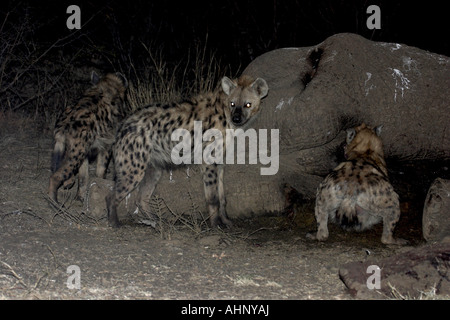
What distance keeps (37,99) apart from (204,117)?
14.5 ft

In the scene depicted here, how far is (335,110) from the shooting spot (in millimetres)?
5117

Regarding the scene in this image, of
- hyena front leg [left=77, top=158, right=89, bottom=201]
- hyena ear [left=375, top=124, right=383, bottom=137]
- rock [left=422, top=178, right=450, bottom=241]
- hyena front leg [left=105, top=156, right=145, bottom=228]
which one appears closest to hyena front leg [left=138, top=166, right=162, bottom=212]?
hyena front leg [left=105, top=156, right=145, bottom=228]

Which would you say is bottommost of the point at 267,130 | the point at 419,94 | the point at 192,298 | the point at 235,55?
the point at 192,298

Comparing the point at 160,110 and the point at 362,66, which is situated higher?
the point at 362,66

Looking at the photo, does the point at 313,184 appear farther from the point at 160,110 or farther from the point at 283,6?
the point at 283,6

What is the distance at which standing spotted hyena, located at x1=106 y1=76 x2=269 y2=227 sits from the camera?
5006 millimetres

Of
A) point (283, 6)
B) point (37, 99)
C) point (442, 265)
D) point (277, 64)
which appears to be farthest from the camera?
point (283, 6)

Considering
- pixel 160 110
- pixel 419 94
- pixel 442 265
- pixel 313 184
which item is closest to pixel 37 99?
pixel 160 110

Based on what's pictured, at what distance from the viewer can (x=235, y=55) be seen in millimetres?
11945

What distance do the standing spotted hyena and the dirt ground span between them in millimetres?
322

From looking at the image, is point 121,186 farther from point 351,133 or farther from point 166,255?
point 351,133

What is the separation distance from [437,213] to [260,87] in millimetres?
1851

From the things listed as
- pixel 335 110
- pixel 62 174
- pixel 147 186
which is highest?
pixel 335 110

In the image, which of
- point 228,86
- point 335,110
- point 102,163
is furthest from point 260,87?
point 102,163
